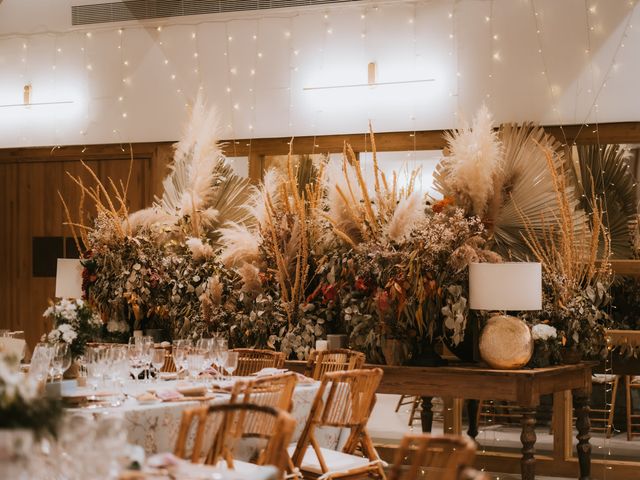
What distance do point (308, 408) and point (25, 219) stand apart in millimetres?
5585

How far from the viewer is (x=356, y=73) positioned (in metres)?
8.75

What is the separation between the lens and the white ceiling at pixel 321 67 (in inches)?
315

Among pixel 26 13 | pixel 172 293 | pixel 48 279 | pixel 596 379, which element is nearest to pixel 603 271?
pixel 596 379

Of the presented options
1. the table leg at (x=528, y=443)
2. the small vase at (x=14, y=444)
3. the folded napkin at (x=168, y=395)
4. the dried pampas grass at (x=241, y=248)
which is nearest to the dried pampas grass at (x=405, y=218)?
the dried pampas grass at (x=241, y=248)

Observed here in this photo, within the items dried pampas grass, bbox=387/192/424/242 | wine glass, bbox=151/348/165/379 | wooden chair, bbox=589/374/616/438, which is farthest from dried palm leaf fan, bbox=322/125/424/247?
wine glass, bbox=151/348/165/379

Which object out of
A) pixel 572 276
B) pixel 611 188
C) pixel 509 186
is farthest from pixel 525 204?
pixel 611 188

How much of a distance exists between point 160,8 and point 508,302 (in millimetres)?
4793

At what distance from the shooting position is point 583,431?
22.7 feet

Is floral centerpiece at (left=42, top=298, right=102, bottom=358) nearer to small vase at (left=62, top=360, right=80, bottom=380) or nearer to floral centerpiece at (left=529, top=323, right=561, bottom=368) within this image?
small vase at (left=62, top=360, right=80, bottom=380)

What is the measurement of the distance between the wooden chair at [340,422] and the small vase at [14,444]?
2.48 m

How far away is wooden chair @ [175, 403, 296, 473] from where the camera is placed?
3.46 metres

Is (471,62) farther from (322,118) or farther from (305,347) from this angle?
(305,347)

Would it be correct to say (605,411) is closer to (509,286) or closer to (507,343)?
(507,343)

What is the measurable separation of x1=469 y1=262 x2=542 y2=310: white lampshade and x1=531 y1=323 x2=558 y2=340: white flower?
0.19m
